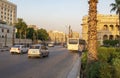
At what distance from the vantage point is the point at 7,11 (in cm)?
18700

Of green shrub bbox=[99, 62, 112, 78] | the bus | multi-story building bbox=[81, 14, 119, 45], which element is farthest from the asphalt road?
multi-story building bbox=[81, 14, 119, 45]

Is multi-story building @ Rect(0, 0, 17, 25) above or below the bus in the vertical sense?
above

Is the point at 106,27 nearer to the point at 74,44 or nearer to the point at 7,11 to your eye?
the point at 7,11

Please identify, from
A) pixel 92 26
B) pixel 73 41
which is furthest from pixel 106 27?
pixel 92 26

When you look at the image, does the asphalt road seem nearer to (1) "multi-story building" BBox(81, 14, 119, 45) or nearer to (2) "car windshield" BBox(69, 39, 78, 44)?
(2) "car windshield" BBox(69, 39, 78, 44)

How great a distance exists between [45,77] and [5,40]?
72.2 m

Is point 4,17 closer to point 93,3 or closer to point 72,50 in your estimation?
point 72,50

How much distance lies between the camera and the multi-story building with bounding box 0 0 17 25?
179 meters

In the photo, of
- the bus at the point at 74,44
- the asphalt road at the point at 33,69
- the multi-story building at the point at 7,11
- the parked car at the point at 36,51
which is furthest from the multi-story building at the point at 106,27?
the asphalt road at the point at 33,69

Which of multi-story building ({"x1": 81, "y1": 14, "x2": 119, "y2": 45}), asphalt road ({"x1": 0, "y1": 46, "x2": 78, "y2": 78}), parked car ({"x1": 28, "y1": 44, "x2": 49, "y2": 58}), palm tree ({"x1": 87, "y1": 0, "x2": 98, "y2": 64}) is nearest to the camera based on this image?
palm tree ({"x1": 87, "y1": 0, "x2": 98, "y2": 64})

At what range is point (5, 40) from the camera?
284ft

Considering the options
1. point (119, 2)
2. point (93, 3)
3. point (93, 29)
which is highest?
point (119, 2)

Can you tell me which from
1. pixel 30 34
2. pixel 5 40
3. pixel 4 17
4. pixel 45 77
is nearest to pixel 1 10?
pixel 4 17

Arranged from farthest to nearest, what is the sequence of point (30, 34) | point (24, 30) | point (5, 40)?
1. point (30, 34)
2. point (24, 30)
3. point (5, 40)
